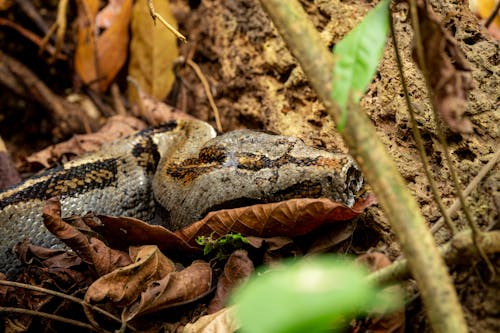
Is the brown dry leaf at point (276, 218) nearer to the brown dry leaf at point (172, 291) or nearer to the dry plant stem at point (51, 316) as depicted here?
the brown dry leaf at point (172, 291)

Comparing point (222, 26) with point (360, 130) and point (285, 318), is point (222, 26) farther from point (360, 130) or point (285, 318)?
point (285, 318)

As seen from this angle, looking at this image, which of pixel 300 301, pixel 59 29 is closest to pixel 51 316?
pixel 300 301

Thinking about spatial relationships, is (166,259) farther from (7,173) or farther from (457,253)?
(7,173)

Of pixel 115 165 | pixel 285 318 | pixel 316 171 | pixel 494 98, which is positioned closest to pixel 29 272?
pixel 115 165

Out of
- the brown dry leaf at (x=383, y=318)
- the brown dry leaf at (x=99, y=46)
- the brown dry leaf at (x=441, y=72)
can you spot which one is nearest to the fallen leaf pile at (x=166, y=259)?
the brown dry leaf at (x=383, y=318)

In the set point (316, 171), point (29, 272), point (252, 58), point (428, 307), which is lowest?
point (29, 272)

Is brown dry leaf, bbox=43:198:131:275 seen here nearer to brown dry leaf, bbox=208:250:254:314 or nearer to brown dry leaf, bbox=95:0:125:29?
brown dry leaf, bbox=208:250:254:314
